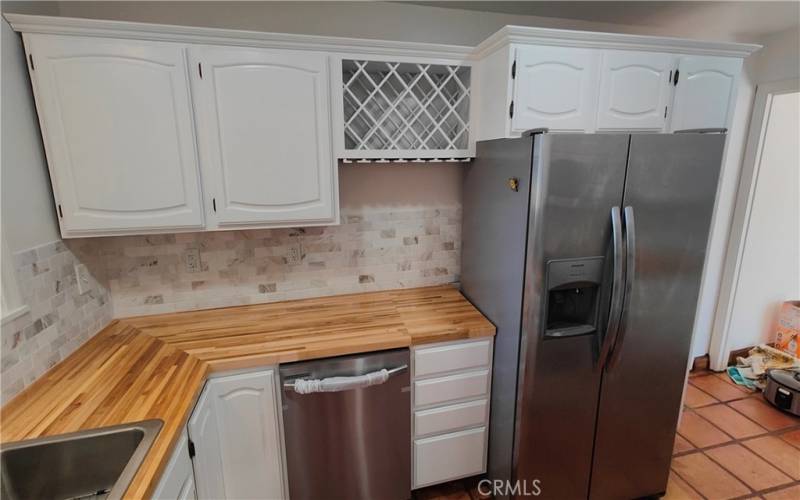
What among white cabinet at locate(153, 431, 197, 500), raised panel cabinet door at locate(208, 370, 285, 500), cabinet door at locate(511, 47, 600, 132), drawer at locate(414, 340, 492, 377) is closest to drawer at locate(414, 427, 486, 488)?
drawer at locate(414, 340, 492, 377)

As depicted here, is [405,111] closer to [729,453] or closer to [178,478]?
[178,478]

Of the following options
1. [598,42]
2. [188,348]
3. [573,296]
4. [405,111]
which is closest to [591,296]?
[573,296]

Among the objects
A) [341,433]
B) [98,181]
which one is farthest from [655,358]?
[98,181]

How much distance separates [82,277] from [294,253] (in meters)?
0.88

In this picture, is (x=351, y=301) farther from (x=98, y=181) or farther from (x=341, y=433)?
(x=98, y=181)

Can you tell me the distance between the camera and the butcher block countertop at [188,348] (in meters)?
1.11

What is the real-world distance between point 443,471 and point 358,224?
1.30 metres

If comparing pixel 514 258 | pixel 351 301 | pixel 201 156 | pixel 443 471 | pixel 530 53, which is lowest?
pixel 443 471

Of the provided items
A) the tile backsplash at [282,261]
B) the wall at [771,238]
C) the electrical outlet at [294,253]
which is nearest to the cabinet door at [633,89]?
the tile backsplash at [282,261]

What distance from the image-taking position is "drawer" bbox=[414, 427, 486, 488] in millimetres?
1786

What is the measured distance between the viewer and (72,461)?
105 cm

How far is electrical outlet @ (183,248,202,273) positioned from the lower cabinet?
45.7 inches

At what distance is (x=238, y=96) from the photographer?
1.51 meters

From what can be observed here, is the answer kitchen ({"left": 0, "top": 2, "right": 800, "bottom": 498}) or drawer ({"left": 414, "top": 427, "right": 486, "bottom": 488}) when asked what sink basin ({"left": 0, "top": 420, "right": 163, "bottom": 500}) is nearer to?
kitchen ({"left": 0, "top": 2, "right": 800, "bottom": 498})
